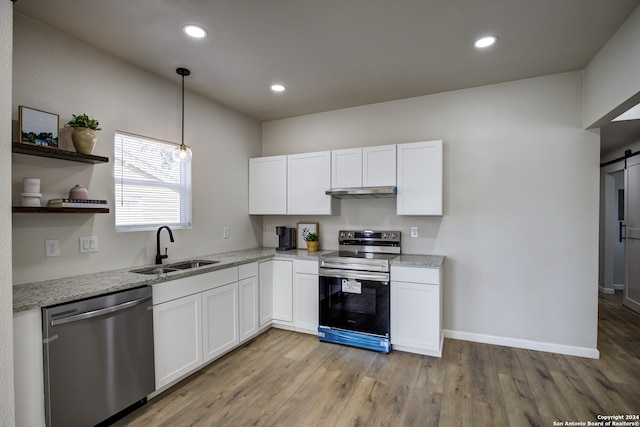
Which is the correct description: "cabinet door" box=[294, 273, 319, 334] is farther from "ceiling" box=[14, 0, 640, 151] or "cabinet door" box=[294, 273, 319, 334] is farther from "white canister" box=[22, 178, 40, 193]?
"white canister" box=[22, 178, 40, 193]

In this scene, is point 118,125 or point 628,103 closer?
point 628,103

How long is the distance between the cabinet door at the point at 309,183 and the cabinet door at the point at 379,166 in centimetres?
46

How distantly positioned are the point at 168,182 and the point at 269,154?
5.37ft

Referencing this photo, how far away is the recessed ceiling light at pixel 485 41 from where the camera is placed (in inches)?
94.6

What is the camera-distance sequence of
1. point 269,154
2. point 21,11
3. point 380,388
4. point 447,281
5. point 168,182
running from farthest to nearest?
point 269,154 < point 447,281 < point 168,182 < point 380,388 < point 21,11

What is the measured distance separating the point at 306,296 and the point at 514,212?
7.80ft

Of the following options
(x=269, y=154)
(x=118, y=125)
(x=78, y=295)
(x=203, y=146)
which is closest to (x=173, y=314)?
(x=78, y=295)

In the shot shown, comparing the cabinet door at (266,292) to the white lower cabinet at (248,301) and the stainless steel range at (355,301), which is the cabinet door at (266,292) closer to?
the white lower cabinet at (248,301)

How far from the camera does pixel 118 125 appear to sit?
264 centimetres

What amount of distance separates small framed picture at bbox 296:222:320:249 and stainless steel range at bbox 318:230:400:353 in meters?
0.70

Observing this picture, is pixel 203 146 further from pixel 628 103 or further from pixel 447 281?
pixel 628 103

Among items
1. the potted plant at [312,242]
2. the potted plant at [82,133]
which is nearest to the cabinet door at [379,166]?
the potted plant at [312,242]

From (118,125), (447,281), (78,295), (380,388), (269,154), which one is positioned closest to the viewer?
(78,295)

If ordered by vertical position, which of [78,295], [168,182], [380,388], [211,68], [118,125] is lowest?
[380,388]
